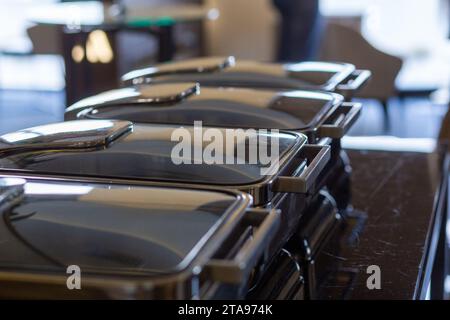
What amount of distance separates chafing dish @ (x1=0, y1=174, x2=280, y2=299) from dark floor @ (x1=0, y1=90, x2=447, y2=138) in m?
3.40

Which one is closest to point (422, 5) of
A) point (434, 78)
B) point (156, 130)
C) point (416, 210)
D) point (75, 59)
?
point (434, 78)

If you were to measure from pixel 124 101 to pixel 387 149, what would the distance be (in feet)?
2.24

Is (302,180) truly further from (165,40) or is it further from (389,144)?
(165,40)

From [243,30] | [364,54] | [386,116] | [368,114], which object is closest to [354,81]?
[364,54]

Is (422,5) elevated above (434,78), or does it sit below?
above

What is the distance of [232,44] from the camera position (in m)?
5.54

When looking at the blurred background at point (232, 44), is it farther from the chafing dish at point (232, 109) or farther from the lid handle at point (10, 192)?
the lid handle at point (10, 192)

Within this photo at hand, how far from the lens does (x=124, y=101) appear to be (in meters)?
0.90

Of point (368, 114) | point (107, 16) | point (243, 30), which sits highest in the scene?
point (107, 16)

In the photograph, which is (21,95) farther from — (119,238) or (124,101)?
(119,238)

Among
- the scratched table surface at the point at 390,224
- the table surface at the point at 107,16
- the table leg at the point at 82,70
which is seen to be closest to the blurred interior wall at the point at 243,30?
the table surface at the point at 107,16

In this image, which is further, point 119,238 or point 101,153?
point 101,153

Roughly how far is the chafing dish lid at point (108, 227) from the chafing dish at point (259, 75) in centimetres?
47

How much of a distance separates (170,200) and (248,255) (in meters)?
0.11
